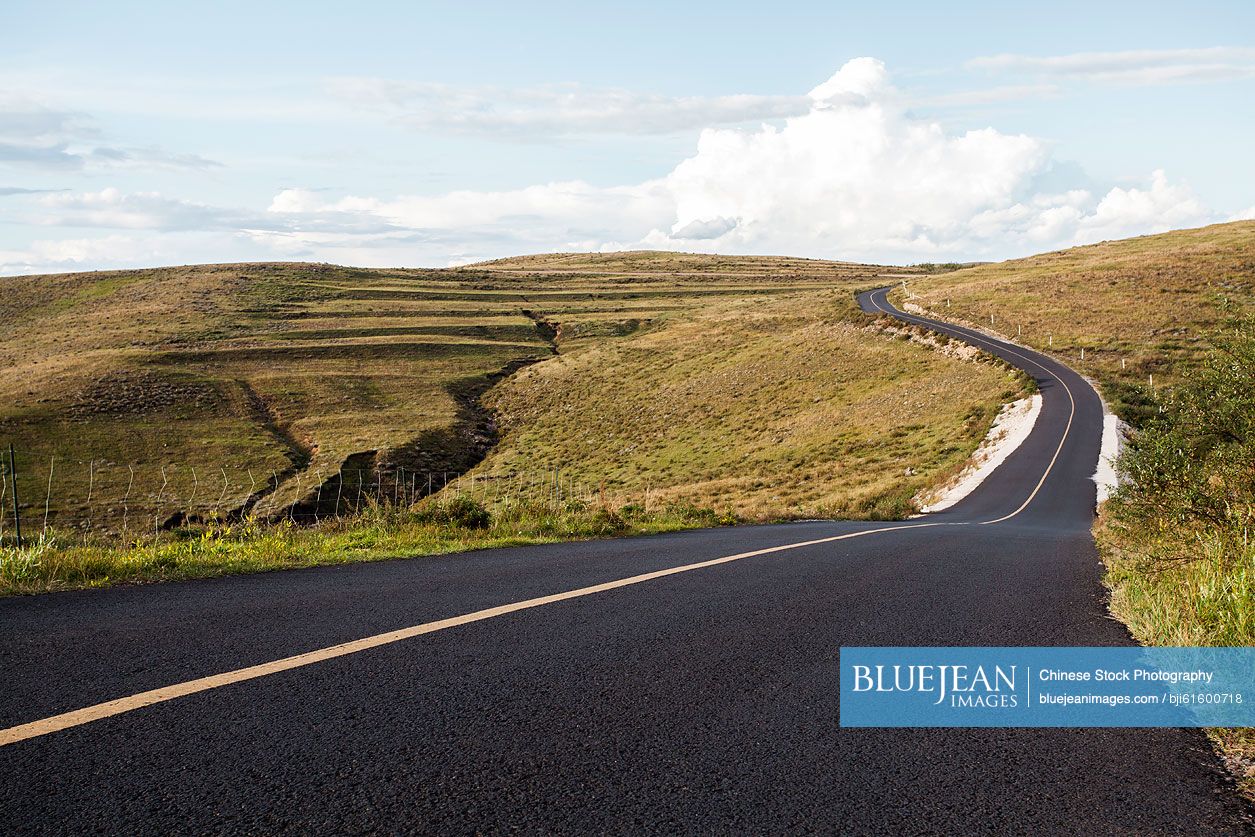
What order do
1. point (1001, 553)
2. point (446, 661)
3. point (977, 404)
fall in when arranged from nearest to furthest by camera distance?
point (446, 661) → point (1001, 553) → point (977, 404)

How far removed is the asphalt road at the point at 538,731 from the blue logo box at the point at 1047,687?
7.3 inches

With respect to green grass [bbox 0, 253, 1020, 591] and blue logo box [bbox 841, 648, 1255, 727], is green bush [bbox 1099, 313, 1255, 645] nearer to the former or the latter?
blue logo box [bbox 841, 648, 1255, 727]

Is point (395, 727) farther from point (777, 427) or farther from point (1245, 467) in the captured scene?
point (777, 427)

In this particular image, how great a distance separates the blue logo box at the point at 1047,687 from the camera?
179 inches

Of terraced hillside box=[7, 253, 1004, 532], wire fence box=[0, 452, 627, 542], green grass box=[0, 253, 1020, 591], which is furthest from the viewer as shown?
terraced hillside box=[7, 253, 1004, 532]

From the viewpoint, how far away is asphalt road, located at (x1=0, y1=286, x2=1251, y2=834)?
10.8ft

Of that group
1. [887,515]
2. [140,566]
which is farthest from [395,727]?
[887,515]

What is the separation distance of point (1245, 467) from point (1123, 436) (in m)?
33.8

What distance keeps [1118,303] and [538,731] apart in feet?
249

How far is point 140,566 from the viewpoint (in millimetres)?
8031

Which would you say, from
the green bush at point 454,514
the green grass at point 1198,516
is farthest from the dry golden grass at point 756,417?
the green grass at point 1198,516

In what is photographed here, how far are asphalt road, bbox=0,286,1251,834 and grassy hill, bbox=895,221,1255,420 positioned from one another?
40.6m

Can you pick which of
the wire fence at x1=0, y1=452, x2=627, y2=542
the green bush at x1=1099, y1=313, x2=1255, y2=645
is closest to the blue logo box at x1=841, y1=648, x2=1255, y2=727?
the green bush at x1=1099, y1=313, x2=1255, y2=645

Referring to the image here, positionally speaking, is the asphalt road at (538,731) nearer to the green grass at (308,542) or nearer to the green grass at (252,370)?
the green grass at (308,542)
